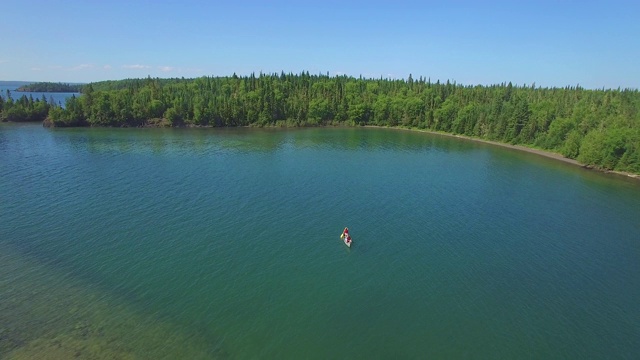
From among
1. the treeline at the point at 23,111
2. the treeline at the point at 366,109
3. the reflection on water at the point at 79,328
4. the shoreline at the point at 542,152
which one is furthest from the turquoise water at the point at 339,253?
the treeline at the point at 23,111

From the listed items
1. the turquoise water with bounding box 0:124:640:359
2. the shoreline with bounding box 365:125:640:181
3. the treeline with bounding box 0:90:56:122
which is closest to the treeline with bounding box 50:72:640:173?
the shoreline with bounding box 365:125:640:181

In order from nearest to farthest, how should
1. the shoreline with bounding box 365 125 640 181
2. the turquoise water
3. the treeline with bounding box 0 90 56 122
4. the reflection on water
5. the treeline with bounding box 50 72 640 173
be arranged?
the reflection on water
the turquoise water
the shoreline with bounding box 365 125 640 181
the treeline with bounding box 50 72 640 173
the treeline with bounding box 0 90 56 122

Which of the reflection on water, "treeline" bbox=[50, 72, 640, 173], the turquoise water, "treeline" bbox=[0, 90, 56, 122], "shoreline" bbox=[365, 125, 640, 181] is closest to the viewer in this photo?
the reflection on water

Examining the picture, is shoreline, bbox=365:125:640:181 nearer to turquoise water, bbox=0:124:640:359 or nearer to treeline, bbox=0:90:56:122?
turquoise water, bbox=0:124:640:359

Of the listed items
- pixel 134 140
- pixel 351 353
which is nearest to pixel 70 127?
pixel 134 140

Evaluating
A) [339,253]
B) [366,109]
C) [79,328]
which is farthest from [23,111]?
[339,253]
